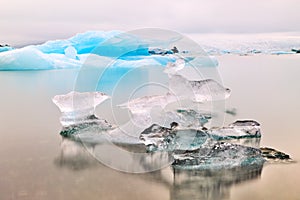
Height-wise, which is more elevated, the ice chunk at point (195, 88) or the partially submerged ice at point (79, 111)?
the ice chunk at point (195, 88)

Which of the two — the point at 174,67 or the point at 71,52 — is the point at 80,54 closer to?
the point at 71,52

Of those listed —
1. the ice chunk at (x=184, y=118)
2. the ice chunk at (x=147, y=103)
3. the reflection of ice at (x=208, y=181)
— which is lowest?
the reflection of ice at (x=208, y=181)

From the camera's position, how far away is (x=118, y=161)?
1.11 metres

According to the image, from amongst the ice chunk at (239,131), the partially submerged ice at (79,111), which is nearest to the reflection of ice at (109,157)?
the partially submerged ice at (79,111)

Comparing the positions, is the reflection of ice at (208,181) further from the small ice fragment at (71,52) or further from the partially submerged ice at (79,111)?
the small ice fragment at (71,52)

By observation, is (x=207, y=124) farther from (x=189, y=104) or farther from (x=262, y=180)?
(x=262, y=180)

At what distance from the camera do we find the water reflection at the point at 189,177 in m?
0.90

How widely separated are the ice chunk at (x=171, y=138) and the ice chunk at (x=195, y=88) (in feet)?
1.17

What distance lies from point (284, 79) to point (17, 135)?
199 centimetres

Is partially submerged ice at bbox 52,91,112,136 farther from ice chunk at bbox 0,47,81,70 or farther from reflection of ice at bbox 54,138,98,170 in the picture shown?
ice chunk at bbox 0,47,81,70

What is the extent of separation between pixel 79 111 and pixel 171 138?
1.43 feet

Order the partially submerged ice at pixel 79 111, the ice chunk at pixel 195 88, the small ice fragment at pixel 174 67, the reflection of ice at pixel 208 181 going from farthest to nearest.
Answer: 1. the small ice fragment at pixel 174 67
2. the ice chunk at pixel 195 88
3. the partially submerged ice at pixel 79 111
4. the reflection of ice at pixel 208 181

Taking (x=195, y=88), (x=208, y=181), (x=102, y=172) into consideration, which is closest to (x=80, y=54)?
(x=195, y=88)

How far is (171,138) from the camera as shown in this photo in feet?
3.97
